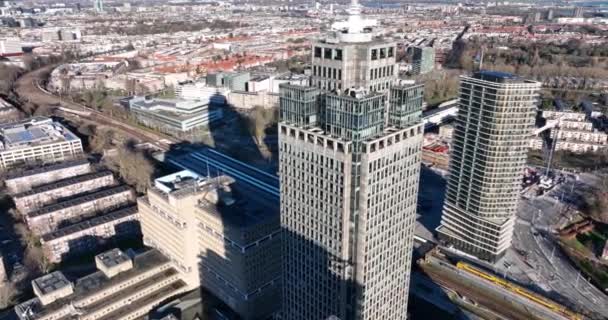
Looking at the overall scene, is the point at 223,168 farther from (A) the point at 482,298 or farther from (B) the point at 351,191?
(B) the point at 351,191

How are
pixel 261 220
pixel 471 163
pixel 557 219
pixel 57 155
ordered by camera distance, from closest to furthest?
pixel 261 220
pixel 471 163
pixel 557 219
pixel 57 155

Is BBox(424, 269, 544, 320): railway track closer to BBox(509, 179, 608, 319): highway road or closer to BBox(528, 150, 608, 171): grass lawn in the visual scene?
BBox(509, 179, 608, 319): highway road

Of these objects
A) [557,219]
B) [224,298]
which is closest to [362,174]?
[224,298]

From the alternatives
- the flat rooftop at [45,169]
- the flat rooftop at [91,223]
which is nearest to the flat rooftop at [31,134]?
the flat rooftop at [45,169]

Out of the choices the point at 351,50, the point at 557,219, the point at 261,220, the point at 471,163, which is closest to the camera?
the point at 351,50

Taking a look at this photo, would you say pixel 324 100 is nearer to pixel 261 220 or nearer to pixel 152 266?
pixel 261 220

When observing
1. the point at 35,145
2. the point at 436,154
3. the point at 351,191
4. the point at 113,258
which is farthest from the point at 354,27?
the point at 35,145
